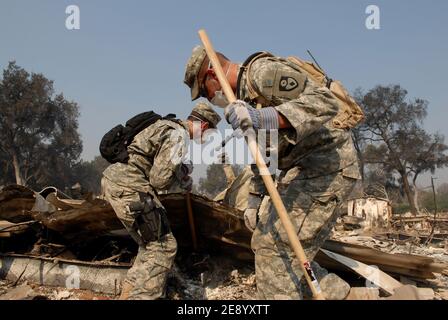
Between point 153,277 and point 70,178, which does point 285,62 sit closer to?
point 153,277

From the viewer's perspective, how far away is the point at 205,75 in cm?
307

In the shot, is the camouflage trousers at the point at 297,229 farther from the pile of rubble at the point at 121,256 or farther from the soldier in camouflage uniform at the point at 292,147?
the pile of rubble at the point at 121,256

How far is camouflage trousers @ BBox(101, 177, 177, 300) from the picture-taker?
3537mm

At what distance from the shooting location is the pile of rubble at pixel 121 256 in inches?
156

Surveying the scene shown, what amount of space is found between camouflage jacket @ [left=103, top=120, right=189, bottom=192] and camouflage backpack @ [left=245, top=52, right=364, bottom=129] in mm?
1211

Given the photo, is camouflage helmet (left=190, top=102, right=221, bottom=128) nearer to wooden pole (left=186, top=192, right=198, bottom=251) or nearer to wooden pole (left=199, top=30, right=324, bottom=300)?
wooden pole (left=186, top=192, right=198, bottom=251)

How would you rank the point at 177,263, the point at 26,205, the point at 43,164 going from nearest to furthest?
the point at 177,263
the point at 26,205
the point at 43,164

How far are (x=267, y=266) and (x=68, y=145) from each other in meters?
32.6

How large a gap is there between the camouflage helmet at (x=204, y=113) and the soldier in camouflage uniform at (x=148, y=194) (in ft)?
0.84

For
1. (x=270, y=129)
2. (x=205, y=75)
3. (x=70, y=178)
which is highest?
(x=205, y=75)

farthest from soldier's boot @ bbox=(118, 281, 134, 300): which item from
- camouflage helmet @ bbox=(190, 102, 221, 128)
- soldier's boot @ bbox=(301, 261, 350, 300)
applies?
camouflage helmet @ bbox=(190, 102, 221, 128)

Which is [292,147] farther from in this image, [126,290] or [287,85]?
[126,290]

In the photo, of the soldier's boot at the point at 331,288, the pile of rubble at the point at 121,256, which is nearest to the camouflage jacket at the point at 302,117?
the soldier's boot at the point at 331,288
